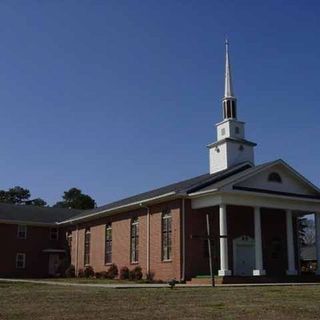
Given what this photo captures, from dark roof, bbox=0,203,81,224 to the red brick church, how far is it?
730 cm

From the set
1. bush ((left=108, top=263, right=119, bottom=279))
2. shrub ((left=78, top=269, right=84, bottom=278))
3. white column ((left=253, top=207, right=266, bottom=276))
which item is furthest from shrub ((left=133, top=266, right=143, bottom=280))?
shrub ((left=78, top=269, right=84, bottom=278))

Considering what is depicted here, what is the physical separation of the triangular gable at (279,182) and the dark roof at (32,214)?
24.7 meters

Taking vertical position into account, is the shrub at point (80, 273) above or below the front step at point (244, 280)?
above

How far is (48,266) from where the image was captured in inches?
2044

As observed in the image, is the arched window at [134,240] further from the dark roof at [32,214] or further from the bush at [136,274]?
the dark roof at [32,214]

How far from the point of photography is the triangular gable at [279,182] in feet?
111

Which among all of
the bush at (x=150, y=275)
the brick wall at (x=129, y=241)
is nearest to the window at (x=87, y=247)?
the brick wall at (x=129, y=241)

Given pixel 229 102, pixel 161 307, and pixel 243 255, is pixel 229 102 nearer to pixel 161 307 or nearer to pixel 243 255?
pixel 243 255

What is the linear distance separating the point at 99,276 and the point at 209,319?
1262 inches

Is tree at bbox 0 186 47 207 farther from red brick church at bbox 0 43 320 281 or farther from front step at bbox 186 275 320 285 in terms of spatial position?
front step at bbox 186 275 320 285

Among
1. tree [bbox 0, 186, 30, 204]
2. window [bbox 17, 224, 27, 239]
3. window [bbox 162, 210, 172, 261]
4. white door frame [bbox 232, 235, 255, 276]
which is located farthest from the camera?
tree [bbox 0, 186, 30, 204]

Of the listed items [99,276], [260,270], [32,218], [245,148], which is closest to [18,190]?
[32,218]

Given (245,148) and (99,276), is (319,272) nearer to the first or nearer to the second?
(245,148)

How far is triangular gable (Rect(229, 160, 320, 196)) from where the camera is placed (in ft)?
111
